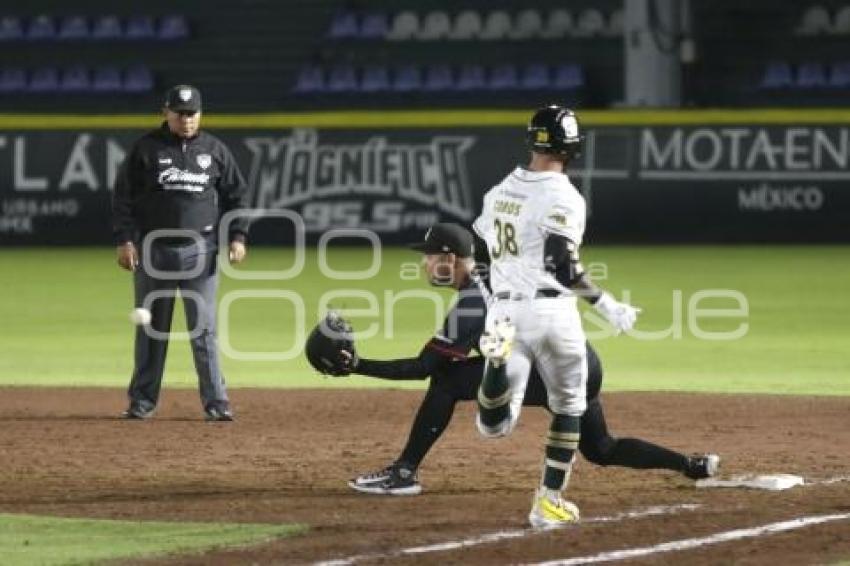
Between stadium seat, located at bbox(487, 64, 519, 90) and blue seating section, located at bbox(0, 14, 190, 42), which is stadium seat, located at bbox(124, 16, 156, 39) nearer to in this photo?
blue seating section, located at bbox(0, 14, 190, 42)

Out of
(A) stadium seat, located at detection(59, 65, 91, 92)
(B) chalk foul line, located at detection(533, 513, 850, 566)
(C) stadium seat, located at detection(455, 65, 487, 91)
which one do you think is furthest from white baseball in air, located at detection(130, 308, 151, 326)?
(A) stadium seat, located at detection(59, 65, 91, 92)

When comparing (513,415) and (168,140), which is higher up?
(168,140)

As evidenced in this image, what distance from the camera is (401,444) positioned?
34.9 ft

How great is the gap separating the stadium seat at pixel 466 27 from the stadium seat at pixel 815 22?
4.58m

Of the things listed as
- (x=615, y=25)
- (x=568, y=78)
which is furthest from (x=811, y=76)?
(x=568, y=78)

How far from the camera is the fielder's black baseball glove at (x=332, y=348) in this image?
340 inches

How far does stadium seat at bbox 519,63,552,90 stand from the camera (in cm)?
2812

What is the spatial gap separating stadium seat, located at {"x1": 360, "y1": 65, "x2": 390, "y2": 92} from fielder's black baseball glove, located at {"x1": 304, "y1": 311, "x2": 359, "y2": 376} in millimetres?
20210

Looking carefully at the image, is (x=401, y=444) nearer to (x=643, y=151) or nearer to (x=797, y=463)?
(x=797, y=463)

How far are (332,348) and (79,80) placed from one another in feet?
72.3

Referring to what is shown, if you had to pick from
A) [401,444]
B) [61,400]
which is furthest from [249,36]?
[401,444]

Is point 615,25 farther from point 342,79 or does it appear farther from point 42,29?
point 42,29

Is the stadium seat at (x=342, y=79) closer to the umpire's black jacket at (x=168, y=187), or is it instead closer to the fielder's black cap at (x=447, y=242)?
the umpire's black jacket at (x=168, y=187)

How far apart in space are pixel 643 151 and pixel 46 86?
10.4 metres
